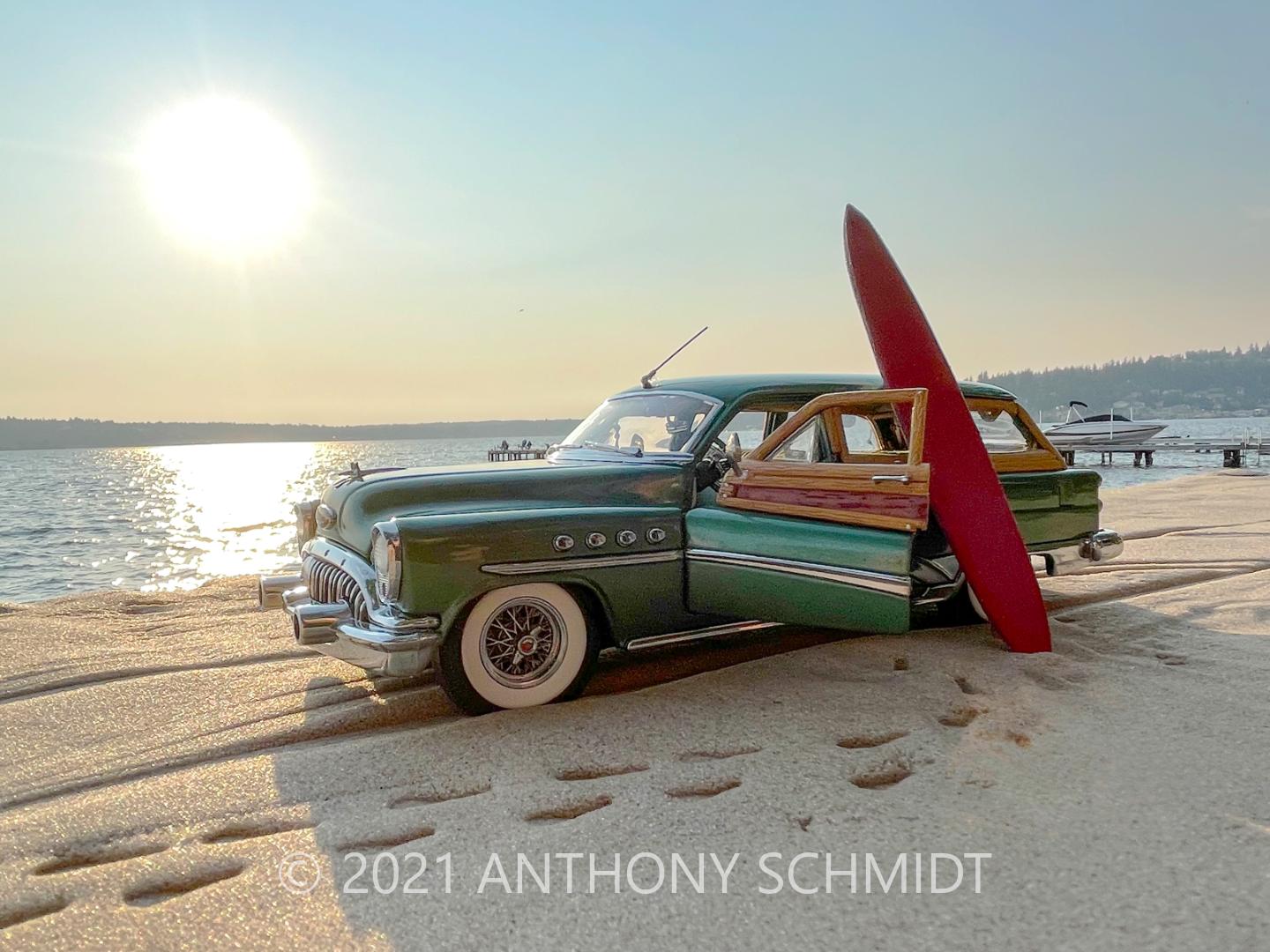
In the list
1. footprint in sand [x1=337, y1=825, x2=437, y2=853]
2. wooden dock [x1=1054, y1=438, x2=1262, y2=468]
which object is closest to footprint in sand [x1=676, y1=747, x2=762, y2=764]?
footprint in sand [x1=337, y1=825, x2=437, y2=853]

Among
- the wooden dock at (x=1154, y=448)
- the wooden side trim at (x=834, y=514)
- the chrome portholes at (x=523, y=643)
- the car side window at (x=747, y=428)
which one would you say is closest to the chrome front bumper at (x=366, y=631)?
the chrome portholes at (x=523, y=643)

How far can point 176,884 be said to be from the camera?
2.83 meters

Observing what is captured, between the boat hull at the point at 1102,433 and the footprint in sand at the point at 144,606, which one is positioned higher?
the boat hull at the point at 1102,433

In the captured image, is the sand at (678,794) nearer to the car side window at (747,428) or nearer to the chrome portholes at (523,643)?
the chrome portholes at (523,643)

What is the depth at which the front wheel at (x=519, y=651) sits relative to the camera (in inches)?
165

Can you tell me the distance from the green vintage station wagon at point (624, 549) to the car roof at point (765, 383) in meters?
0.03

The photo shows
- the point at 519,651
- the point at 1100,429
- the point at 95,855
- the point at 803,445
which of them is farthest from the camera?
the point at 1100,429

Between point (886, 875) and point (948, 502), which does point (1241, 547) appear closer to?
point (948, 502)

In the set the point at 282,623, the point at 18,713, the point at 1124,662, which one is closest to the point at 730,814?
the point at 1124,662

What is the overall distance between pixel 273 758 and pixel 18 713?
1759 millimetres

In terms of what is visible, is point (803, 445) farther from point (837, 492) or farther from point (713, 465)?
point (837, 492)

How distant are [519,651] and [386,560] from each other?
763 mm

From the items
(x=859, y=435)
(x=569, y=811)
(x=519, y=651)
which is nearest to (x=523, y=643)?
(x=519, y=651)

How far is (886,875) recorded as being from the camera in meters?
2.79
